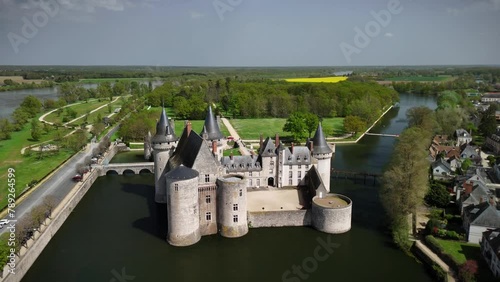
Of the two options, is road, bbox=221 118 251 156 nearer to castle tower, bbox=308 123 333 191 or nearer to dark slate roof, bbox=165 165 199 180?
castle tower, bbox=308 123 333 191

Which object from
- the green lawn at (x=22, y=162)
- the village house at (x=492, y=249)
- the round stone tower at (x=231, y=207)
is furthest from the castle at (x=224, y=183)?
the green lawn at (x=22, y=162)

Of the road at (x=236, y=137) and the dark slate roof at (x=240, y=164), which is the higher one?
the dark slate roof at (x=240, y=164)

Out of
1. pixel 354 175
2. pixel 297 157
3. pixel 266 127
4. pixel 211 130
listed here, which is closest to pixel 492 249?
pixel 297 157

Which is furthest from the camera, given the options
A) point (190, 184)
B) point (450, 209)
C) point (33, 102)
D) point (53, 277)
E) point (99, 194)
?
point (33, 102)

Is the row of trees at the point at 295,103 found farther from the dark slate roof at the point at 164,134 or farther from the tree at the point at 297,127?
the dark slate roof at the point at 164,134

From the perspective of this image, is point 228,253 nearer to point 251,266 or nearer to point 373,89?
point 251,266

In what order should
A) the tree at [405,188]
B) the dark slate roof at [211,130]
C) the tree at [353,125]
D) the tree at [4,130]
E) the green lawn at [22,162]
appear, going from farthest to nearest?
1. the tree at [353,125]
2. the tree at [4,130]
3. the green lawn at [22,162]
4. the dark slate roof at [211,130]
5. the tree at [405,188]

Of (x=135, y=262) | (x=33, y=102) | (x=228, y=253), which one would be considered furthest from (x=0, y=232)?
(x=33, y=102)
